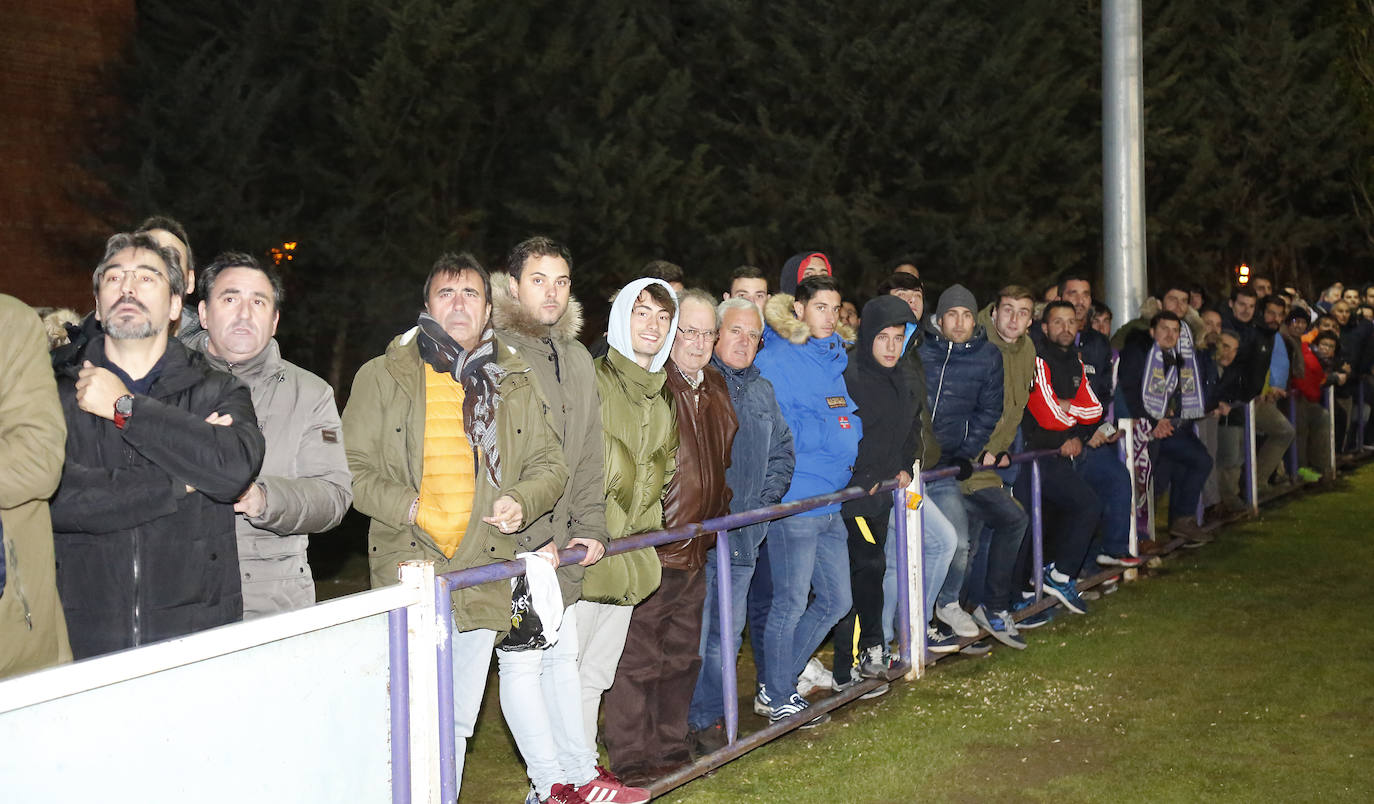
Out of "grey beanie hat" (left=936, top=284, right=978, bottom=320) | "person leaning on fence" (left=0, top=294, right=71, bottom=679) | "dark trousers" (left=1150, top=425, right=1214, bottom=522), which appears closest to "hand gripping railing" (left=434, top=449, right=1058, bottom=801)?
"grey beanie hat" (left=936, top=284, right=978, bottom=320)

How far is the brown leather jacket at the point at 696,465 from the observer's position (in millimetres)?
5703

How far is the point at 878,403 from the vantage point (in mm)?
7109

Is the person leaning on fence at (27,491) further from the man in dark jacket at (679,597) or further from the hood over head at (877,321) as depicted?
the hood over head at (877,321)

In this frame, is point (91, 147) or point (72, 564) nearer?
point (72, 564)

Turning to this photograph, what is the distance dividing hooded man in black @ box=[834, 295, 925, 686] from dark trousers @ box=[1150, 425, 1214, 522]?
481 centimetres

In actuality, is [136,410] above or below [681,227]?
below

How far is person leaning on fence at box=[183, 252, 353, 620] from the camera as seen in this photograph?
427 cm

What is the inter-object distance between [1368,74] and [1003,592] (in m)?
34.6

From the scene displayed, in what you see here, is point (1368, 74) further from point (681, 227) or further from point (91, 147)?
point (91, 147)

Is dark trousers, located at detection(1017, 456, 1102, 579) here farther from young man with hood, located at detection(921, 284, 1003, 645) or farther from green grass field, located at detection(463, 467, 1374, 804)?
young man with hood, located at detection(921, 284, 1003, 645)

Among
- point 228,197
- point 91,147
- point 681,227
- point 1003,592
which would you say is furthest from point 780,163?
point 1003,592

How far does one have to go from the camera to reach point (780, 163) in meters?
29.1

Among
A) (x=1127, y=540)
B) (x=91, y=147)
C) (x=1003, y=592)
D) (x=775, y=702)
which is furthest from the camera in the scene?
(x=91, y=147)

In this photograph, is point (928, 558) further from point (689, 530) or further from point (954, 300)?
point (689, 530)
